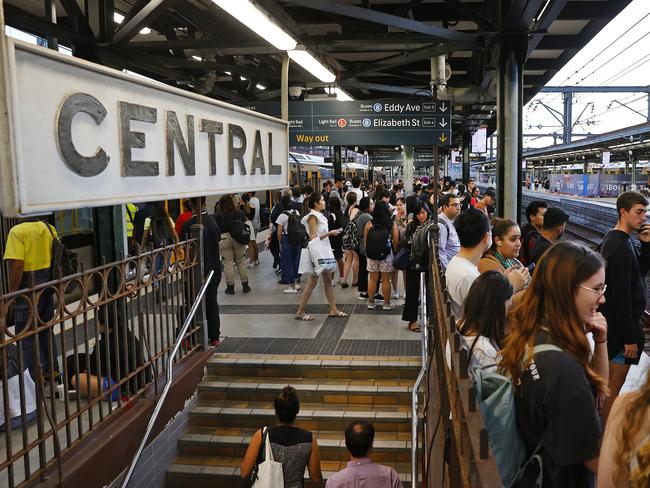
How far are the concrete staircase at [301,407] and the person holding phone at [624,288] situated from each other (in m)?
2.03

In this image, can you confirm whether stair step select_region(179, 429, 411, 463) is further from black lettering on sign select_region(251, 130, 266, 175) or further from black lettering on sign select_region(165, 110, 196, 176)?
black lettering on sign select_region(165, 110, 196, 176)

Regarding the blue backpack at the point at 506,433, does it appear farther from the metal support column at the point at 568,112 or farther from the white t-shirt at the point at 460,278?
the metal support column at the point at 568,112

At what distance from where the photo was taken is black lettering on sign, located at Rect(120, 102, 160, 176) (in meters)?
1.54

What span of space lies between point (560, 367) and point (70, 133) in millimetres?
1637

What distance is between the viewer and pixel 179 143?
6.18 feet

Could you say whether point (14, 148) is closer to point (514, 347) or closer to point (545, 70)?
point (514, 347)

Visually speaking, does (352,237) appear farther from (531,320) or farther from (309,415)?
(531,320)

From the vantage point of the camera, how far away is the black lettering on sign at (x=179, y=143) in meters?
1.80

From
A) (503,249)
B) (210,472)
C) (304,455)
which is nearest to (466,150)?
(503,249)

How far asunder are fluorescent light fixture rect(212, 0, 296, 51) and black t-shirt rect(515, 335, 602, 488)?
304 centimetres

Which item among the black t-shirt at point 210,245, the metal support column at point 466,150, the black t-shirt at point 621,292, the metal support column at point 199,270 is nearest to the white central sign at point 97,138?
the black t-shirt at point 621,292

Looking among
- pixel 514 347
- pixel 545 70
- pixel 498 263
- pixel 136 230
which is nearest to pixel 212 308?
pixel 136 230

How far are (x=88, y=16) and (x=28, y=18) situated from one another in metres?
1.23

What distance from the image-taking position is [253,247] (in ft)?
40.1
